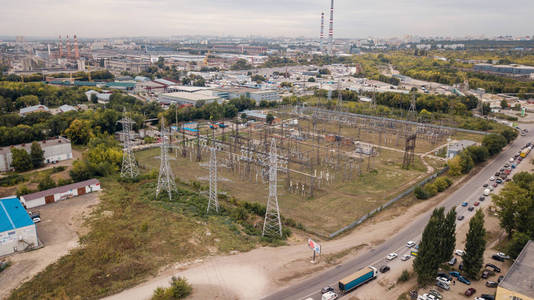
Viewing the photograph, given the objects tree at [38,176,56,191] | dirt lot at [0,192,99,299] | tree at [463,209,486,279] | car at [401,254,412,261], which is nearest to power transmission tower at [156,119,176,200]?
dirt lot at [0,192,99,299]

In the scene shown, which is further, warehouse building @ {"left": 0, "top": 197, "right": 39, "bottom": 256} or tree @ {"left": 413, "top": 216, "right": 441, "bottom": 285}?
warehouse building @ {"left": 0, "top": 197, "right": 39, "bottom": 256}

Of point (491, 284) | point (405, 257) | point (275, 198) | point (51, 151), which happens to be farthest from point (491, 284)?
point (51, 151)

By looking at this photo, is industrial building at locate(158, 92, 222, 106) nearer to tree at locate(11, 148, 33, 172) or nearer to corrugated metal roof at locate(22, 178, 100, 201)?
tree at locate(11, 148, 33, 172)

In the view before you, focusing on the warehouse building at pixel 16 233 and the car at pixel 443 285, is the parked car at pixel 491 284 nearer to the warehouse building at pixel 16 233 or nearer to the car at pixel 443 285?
the car at pixel 443 285

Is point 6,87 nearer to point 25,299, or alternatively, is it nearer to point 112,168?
point 112,168

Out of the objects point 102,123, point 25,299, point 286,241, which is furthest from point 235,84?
point 25,299

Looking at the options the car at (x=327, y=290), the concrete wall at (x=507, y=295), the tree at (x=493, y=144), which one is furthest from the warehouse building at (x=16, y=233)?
the tree at (x=493, y=144)
